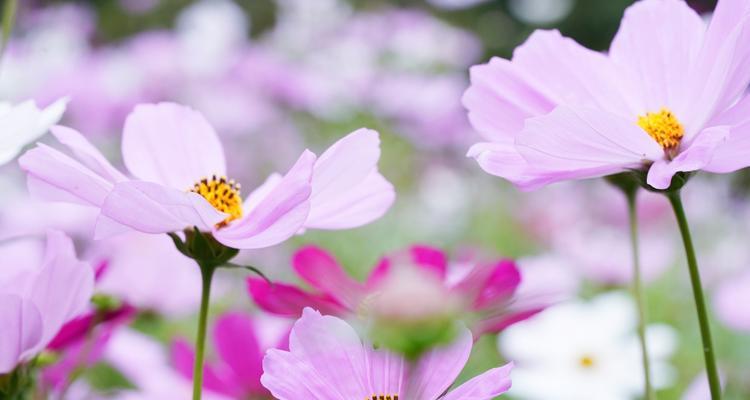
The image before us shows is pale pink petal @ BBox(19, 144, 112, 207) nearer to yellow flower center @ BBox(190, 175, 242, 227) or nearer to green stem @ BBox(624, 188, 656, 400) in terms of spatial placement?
yellow flower center @ BBox(190, 175, 242, 227)

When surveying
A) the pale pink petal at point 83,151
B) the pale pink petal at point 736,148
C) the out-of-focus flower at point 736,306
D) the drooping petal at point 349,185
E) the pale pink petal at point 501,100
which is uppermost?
the out-of-focus flower at point 736,306

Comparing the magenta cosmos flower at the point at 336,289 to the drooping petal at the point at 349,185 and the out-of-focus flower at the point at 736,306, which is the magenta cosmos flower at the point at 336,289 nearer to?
the drooping petal at the point at 349,185

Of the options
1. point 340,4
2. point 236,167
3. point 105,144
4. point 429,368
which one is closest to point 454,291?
point 429,368

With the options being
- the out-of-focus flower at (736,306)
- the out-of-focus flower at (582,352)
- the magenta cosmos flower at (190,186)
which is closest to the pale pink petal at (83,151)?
the magenta cosmos flower at (190,186)

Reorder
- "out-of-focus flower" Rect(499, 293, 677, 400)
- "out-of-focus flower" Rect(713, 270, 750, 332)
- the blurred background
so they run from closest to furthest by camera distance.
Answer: "out-of-focus flower" Rect(499, 293, 677, 400) < "out-of-focus flower" Rect(713, 270, 750, 332) < the blurred background

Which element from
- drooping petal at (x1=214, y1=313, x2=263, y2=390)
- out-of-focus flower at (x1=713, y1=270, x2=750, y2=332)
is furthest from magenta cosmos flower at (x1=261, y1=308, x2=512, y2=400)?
out-of-focus flower at (x1=713, y1=270, x2=750, y2=332)
